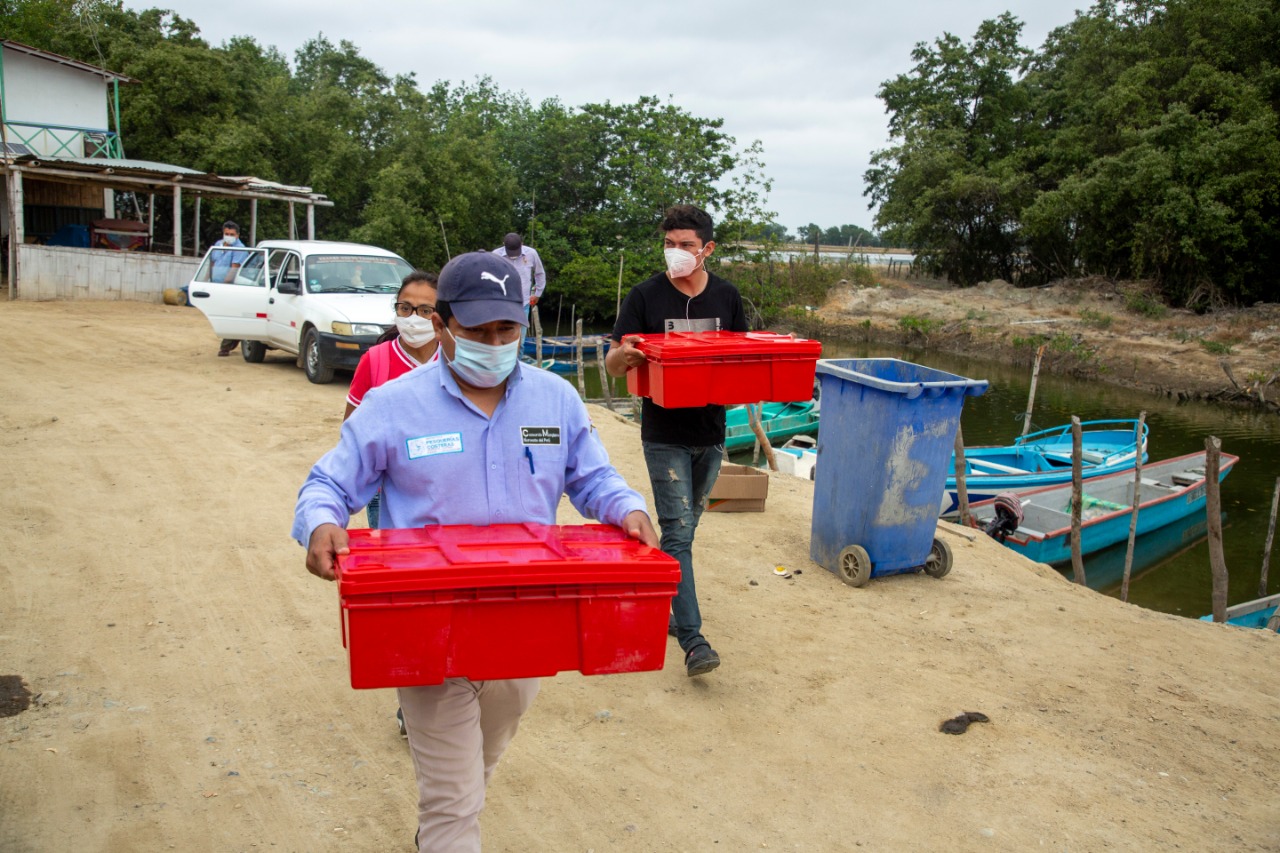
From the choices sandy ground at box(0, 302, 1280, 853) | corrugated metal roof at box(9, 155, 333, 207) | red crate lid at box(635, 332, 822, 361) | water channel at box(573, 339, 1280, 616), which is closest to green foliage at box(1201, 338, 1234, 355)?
water channel at box(573, 339, 1280, 616)

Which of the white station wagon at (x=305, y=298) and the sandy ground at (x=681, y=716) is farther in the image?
the white station wagon at (x=305, y=298)

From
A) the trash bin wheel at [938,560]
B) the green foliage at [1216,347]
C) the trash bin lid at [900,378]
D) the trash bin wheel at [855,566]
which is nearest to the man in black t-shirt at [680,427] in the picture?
the trash bin lid at [900,378]

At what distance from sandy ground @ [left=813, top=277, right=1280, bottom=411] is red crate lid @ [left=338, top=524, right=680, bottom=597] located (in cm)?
2776

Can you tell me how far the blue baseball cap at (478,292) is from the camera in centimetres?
262

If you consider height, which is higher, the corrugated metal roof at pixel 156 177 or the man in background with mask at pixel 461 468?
the corrugated metal roof at pixel 156 177

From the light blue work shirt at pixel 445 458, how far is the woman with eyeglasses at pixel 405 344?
1.67 m

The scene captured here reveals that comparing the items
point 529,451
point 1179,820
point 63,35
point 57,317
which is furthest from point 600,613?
point 63,35

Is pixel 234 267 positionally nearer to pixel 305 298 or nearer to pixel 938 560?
pixel 305 298

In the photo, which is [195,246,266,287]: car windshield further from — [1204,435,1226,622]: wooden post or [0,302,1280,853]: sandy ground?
[1204,435,1226,622]: wooden post

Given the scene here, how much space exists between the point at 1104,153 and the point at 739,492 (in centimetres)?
3280

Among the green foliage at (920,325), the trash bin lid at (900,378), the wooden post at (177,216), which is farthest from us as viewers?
the green foliage at (920,325)

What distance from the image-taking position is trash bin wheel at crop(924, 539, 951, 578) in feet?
21.0

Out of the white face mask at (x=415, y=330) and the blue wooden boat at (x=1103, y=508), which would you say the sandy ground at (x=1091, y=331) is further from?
the white face mask at (x=415, y=330)

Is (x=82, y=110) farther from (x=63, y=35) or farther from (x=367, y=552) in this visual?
(x=367, y=552)
